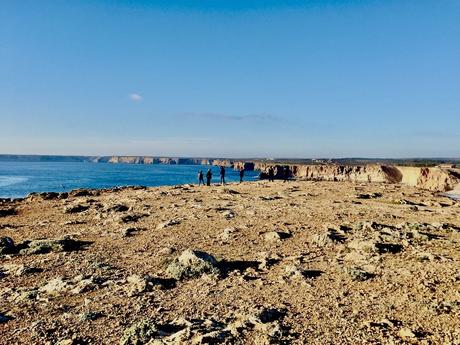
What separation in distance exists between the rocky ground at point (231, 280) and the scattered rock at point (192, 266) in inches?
1.6

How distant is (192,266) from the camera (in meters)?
12.3

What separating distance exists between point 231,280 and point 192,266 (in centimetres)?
141

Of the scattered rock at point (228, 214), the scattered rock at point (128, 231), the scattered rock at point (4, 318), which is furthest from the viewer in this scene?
the scattered rock at point (228, 214)

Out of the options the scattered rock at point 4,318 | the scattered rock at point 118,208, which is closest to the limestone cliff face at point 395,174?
the scattered rock at point 118,208

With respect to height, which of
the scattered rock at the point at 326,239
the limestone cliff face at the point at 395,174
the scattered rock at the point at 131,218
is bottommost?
the limestone cliff face at the point at 395,174

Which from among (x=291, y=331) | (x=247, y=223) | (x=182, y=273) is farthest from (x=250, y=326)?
(x=247, y=223)

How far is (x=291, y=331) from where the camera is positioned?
8.42m

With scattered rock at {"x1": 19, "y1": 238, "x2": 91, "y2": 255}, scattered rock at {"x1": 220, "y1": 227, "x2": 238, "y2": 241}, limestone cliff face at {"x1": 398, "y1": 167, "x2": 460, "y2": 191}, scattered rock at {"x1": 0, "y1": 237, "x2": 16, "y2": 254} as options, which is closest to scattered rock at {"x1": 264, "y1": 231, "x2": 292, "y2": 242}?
scattered rock at {"x1": 220, "y1": 227, "x2": 238, "y2": 241}

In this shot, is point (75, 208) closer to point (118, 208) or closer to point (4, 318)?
point (118, 208)

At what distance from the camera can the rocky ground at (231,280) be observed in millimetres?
8445

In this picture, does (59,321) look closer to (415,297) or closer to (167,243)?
(167,243)

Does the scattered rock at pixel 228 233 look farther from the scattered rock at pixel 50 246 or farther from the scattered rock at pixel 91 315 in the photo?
the scattered rock at pixel 91 315

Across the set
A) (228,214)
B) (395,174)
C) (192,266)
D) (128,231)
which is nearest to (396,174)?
(395,174)

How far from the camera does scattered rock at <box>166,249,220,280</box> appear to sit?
1201 centimetres
